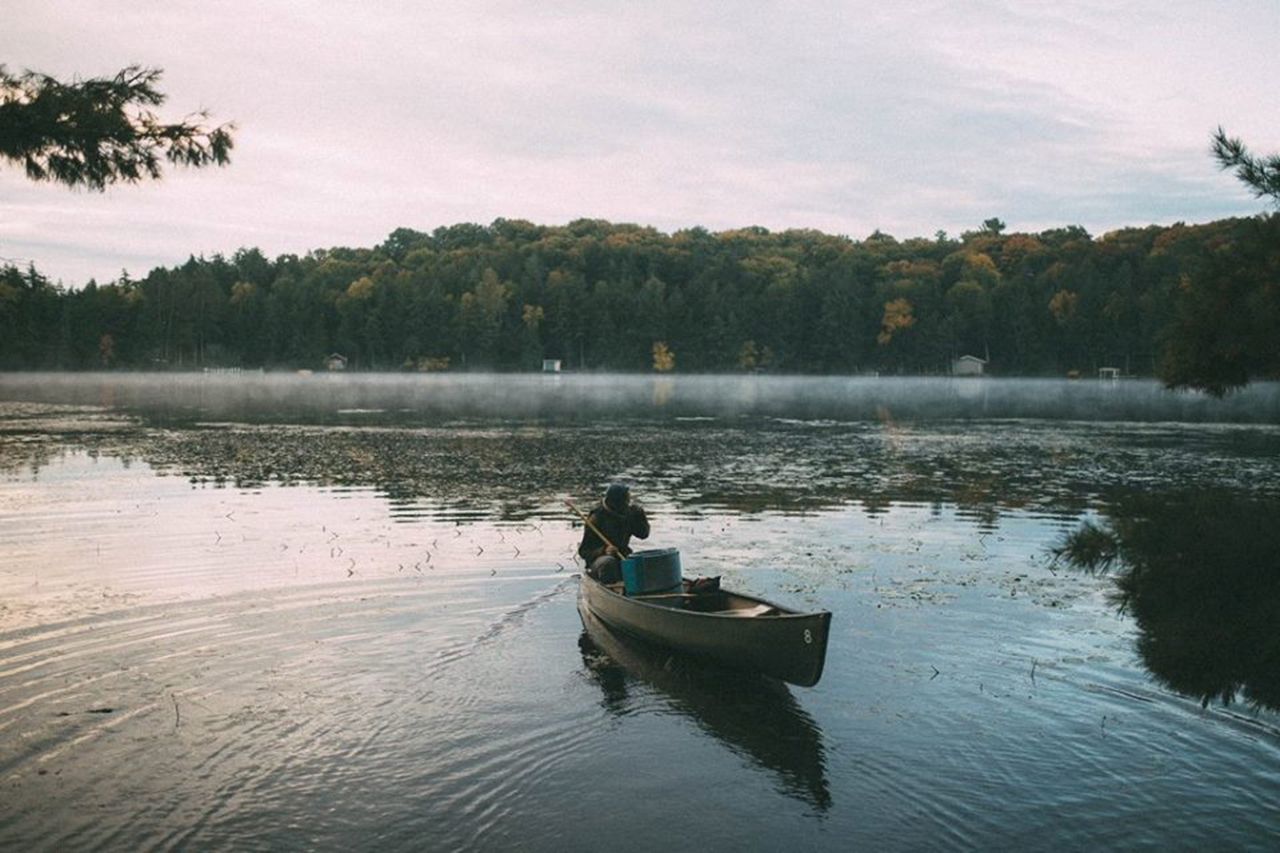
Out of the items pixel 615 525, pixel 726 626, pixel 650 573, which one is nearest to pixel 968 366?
pixel 615 525

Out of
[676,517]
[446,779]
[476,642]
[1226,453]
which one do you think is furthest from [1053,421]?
[446,779]

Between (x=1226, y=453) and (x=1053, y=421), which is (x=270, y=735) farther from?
(x=1053, y=421)

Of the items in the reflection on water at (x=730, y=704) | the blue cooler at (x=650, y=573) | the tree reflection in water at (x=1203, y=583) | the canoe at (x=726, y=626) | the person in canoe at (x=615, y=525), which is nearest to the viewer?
the tree reflection in water at (x=1203, y=583)

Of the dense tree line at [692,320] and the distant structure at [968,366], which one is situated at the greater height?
the dense tree line at [692,320]

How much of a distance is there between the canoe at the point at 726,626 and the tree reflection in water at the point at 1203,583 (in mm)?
4682

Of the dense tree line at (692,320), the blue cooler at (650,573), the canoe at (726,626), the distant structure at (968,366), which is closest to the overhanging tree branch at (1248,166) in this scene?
the canoe at (726,626)

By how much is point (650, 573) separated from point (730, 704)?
3.03m

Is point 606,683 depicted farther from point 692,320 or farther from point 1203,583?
point 692,320

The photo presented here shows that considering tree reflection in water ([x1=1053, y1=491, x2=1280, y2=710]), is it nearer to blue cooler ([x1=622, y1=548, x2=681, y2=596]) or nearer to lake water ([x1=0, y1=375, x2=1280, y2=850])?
lake water ([x1=0, y1=375, x2=1280, y2=850])

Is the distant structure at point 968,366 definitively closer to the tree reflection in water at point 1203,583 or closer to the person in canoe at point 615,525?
the person in canoe at point 615,525

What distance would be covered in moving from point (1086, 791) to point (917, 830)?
189 cm

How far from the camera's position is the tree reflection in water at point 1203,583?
6195mm

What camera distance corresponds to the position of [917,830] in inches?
339

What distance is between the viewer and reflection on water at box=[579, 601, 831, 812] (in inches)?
393
